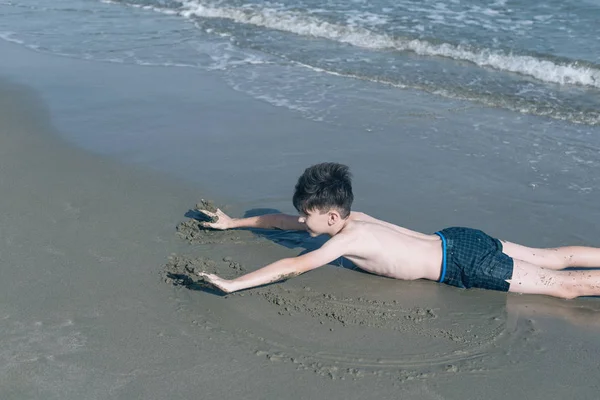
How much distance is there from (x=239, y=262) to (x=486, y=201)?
2043mm

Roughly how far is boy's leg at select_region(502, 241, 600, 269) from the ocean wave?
14.9 ft

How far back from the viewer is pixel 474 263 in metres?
4.42

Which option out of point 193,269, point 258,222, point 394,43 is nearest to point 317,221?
point 258,222

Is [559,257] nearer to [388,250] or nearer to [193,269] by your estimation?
[388,250]

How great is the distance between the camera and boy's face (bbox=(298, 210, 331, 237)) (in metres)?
4.25

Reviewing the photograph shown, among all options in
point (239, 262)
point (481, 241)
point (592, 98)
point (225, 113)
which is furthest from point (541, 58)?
point (239, 262)

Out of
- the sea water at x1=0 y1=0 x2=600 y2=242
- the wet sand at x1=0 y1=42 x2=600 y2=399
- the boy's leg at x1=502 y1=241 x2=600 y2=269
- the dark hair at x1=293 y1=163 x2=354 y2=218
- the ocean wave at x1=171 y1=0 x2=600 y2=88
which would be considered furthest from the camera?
the ocean wave at x1=171 y1=0 x2=600 y2=88

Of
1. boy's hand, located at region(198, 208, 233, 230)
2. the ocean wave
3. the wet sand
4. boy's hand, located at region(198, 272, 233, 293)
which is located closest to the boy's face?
the wet sand

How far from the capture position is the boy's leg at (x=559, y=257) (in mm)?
4582

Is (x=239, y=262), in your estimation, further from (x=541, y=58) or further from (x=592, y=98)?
(x=541, y=58)

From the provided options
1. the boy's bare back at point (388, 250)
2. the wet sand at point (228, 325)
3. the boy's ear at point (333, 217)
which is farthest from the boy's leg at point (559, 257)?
the boy's ear at point (333, 217)

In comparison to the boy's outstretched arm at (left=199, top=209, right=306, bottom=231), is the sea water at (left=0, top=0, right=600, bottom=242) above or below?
above

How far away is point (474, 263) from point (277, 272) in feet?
4.09

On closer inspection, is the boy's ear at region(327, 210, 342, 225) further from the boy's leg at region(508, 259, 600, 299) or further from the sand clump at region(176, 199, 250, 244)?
the boy's leg at region(508, 259, 600, 299)
